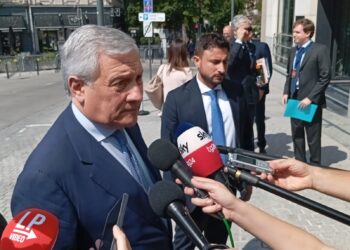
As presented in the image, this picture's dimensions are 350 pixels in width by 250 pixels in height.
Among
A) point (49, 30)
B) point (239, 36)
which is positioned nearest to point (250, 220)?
point (239, 36)

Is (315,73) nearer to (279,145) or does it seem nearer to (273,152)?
(273,152)

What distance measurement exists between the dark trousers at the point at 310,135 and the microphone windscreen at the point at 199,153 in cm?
357

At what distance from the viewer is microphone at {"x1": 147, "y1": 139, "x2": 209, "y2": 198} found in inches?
65.4

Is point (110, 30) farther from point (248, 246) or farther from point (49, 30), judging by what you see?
point (49, 30)

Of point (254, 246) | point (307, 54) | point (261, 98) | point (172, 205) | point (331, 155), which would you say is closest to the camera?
point (172, 205)

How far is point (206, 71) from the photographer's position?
303cm

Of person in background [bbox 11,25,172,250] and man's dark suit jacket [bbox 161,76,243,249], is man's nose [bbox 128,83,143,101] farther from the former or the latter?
man's dark suit jacket [bbox 161,76,243,249]

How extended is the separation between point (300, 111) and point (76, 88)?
3.99 meters

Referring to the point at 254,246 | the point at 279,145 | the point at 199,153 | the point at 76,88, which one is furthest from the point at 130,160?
the point at 279,145

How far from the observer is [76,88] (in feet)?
5.42

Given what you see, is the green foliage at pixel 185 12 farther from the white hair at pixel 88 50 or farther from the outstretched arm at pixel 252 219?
the outstretched arm at pixel 252 219

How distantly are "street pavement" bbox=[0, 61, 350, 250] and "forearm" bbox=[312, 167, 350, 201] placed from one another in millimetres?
805

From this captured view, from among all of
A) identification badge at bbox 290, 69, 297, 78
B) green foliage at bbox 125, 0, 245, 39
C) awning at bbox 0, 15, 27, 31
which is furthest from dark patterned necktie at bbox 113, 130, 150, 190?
awning at bbox 0, 15, 27, 31

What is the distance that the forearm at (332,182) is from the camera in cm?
220
